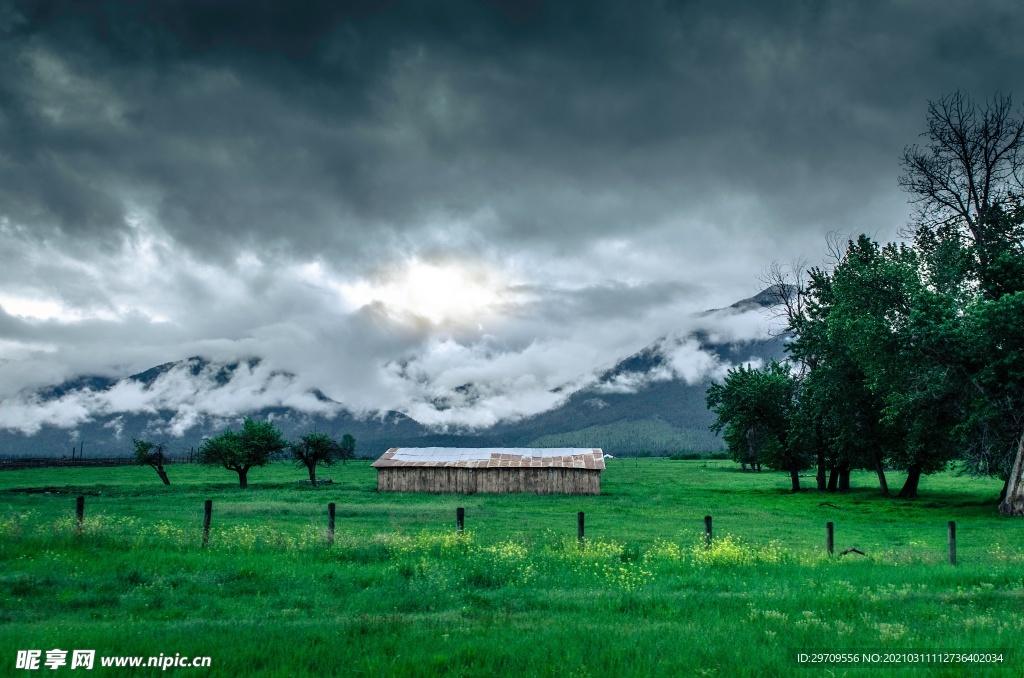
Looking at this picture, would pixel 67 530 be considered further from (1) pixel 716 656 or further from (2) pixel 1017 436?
(2) pixel 1017 436

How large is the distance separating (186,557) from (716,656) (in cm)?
1412

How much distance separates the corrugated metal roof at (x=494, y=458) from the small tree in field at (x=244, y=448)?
42.5 ft

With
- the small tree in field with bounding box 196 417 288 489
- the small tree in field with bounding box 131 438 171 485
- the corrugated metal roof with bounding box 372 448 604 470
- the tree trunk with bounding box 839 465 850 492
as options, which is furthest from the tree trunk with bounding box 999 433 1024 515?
the small tree in field with bounding box 131 438 171 485

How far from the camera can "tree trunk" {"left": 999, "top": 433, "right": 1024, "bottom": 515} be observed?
118 feet

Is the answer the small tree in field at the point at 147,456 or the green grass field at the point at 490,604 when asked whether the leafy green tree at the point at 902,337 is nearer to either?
the green grass field at the point at 490,604

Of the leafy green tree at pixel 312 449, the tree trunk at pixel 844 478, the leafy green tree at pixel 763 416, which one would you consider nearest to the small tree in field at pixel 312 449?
the leafy green tree at pixel 312 449

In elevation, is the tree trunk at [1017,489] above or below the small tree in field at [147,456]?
above

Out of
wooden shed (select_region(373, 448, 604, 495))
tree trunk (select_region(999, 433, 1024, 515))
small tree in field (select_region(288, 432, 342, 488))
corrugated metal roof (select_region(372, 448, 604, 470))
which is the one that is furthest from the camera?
small tree in field (select_region(288, 432, 342, 488))

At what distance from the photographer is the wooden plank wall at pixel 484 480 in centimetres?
6675

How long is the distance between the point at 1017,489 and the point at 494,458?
46062 millimetres

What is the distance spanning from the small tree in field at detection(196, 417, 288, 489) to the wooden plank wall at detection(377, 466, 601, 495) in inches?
559

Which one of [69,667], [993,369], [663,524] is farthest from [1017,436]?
[69,667]

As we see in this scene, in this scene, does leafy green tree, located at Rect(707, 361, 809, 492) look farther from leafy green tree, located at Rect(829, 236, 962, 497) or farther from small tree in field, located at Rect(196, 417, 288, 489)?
small tree in field, located at Rect(196, 417, 288, 489)

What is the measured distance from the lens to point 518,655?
384 inches
